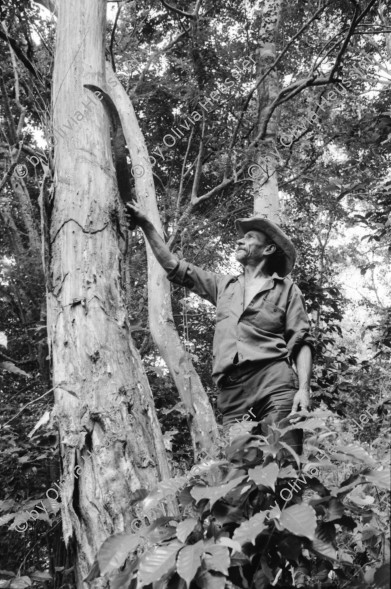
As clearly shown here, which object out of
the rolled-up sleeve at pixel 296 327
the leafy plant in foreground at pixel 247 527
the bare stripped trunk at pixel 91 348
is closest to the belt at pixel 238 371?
the rolled-up sleeve at pixel 296 327

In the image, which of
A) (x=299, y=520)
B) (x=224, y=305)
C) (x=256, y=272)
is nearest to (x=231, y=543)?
(x=299, y=520)

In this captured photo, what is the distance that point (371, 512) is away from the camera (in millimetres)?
1767

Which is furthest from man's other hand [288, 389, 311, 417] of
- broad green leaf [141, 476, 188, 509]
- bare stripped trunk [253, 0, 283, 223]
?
bare stripped trunk [253, 0, 283, 223]

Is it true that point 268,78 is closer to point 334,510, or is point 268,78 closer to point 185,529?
point 334,510

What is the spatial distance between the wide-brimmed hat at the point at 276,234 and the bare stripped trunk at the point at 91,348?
1.26 meters

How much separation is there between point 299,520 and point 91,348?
1.08 m

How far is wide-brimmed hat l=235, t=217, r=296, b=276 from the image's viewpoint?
3.59 m

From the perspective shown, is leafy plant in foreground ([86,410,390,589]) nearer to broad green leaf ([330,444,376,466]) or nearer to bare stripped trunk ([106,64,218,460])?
broad green leaf ([330,444,376,466])

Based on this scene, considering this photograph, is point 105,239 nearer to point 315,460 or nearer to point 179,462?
point 315,460

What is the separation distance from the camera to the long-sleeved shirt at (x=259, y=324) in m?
3.11

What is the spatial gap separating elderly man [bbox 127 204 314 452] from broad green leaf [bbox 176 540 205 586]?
4.11ft

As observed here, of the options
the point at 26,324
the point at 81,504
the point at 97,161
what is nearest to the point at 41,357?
the point at 26,324

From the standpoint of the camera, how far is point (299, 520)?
1425 millimetres

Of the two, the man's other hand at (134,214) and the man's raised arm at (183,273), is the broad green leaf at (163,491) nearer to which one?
the man's other hand at (134,214)
